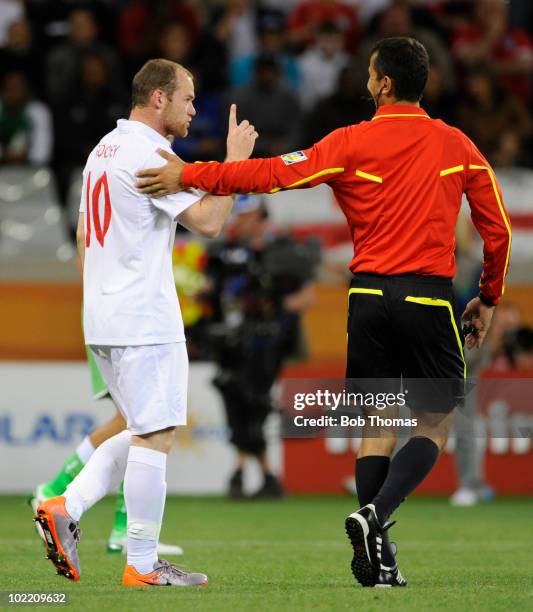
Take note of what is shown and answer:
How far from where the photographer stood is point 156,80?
6164 millimetres

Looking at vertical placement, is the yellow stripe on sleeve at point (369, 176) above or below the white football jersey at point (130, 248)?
above

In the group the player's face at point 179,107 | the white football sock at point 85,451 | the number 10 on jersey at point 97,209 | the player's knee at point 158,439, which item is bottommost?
the white football sock at point 85,451

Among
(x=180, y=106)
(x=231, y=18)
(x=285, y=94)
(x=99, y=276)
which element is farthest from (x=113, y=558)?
(x=231, y=18)

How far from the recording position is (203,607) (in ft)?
17.6

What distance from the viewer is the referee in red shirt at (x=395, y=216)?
6035 millimetres

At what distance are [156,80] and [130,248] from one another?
28.4 inches

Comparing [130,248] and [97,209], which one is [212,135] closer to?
[97,209]

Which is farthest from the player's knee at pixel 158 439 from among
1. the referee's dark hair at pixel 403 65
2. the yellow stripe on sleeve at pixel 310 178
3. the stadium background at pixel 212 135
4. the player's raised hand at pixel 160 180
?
the stadium background at pixel 212 135

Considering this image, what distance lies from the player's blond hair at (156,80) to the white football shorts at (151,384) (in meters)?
1.05

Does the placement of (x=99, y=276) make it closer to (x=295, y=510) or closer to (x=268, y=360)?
(x=295, y=510)

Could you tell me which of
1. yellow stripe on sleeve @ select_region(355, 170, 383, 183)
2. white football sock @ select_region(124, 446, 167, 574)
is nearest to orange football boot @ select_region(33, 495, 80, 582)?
white football sock @ select_region(124, 446, 167, 574)

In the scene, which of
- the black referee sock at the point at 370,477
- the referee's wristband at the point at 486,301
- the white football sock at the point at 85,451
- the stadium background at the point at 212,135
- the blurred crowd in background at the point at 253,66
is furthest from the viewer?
the blurred crowd in background at the point at 253,66

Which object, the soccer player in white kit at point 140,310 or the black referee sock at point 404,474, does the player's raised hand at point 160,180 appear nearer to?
the soccer player in white kit at point 140,310

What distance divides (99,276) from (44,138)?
9.68 metres
